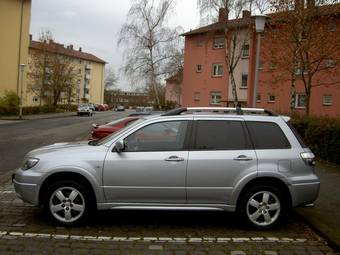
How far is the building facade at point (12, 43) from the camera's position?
5069 cm

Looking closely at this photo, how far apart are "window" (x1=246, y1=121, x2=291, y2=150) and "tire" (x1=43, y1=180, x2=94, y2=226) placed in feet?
8.03

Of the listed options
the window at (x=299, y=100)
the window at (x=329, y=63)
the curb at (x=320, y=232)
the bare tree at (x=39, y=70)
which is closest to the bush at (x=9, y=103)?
the bare tree at (x=39, y=70)

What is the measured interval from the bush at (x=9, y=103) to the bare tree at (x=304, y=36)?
92.2 feet

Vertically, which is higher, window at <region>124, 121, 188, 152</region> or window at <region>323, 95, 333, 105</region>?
window at <region>323, 95, 333, 105</region>

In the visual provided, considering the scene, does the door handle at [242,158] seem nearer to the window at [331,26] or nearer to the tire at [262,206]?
the tire at [262,206]

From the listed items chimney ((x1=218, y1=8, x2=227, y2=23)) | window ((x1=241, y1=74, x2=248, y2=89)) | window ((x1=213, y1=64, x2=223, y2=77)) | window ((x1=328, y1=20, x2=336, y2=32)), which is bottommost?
window ((x1=241, y1=74, x2=248, y2=89))

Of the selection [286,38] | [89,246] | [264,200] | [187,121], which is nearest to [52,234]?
[89,246]

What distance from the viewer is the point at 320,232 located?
6.72m

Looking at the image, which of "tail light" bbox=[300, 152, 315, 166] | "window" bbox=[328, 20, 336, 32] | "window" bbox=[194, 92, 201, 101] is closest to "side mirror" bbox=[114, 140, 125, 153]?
"tail light" bbox=[300, 152, 315, 166]

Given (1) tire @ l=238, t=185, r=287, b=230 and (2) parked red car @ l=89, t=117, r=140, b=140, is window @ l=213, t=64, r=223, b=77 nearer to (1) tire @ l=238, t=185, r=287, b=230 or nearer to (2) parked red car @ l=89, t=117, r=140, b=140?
(2) parked red car @ l=89, t=117, r=140, b=140

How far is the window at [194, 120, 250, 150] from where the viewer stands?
695 cm

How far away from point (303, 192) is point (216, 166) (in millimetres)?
1315

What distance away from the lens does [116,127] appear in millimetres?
15273

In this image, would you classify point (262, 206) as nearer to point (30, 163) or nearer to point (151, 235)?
point (151, 235)
